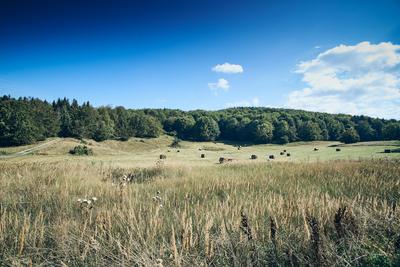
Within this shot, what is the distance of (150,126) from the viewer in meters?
99.6

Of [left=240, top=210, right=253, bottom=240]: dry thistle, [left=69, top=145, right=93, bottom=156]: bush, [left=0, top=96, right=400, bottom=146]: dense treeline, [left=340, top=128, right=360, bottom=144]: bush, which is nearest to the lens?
[left=240, top=210, right=253, bottom=240]: dry thistle

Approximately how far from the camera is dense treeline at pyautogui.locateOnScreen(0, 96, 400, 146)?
6931cm

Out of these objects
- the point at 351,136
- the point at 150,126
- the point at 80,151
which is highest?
the point at 150,126

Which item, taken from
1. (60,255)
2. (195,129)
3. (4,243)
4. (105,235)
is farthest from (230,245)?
(195,129)

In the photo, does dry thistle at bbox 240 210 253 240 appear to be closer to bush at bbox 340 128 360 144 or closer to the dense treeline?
the dense treeline

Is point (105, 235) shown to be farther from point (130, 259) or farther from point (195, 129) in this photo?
point (195, 129)

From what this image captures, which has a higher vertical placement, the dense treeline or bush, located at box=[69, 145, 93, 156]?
the dense treeline

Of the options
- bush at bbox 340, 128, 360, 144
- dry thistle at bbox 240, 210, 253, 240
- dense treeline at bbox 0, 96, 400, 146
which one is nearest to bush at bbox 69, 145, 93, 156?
dense treeline at bbox 0, 96, 400, 146

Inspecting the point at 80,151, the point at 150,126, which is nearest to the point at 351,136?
the point at 150,126

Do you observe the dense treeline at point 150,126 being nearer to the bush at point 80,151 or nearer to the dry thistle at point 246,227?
the bush at point 80,151

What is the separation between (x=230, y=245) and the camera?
314 centimetres

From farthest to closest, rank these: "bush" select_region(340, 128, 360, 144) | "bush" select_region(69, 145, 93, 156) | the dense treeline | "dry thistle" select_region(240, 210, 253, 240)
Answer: "bush" select_region(340, 128, 360, 144), the dense treeline, "bush" select_region(69, 145, 93, 156), "dry thistle" select_region(240, 210, 253, 240)

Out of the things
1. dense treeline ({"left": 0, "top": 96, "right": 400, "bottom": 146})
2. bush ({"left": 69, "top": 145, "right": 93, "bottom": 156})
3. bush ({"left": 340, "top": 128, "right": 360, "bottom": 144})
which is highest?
dense treeline ({"left": 0, "top": 96, "right": 400, "bottom": 146})

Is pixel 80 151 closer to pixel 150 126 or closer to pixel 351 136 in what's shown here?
pixel 150 126
